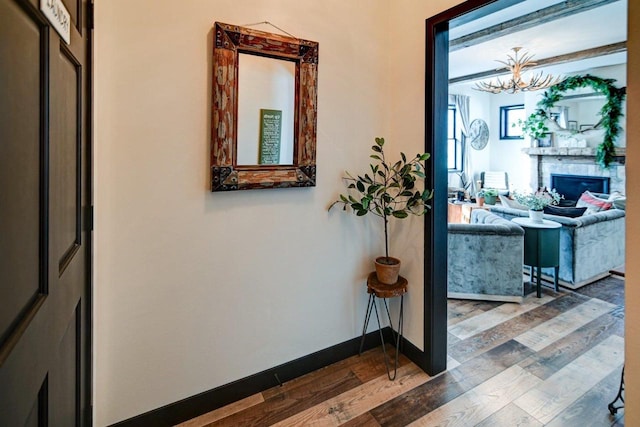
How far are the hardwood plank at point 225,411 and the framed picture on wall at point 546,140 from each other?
7.99 metres

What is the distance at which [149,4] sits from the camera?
1.61 m

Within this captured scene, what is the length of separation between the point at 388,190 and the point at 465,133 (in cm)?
702

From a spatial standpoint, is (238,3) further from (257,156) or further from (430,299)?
(430,299)

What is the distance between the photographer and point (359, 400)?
202cm

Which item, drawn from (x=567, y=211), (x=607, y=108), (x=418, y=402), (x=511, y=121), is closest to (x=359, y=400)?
(x=418, y=402)

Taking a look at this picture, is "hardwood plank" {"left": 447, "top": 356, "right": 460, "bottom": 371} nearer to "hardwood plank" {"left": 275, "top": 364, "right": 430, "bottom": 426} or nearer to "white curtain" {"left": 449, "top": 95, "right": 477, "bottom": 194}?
"hardwood plank" {"left": 275, "top": 364, "right": 430, "bottom": 426}

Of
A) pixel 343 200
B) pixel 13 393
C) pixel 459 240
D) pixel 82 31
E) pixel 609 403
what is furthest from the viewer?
pixel 459 240

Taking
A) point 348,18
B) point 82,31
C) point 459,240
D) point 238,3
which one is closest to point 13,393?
point 82,31

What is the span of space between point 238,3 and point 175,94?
0.60 meters

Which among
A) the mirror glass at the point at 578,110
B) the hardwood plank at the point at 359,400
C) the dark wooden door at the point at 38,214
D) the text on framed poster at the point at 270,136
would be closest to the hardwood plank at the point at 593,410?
the hardwood plank at the point at 359,400

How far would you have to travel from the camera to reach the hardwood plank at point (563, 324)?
8.76 feet

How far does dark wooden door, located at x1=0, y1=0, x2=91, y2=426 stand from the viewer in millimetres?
598

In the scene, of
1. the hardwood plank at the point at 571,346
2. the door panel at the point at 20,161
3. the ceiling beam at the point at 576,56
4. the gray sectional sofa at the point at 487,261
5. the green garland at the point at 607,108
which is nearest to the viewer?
the door panel at the point at 20,161

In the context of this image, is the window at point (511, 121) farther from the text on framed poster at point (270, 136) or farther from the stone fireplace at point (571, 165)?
the text on framed poster at point (270, 136)
